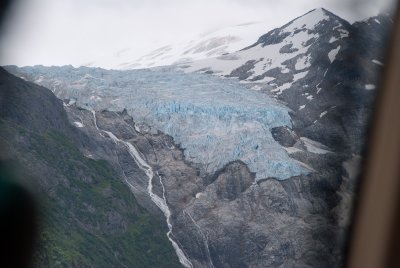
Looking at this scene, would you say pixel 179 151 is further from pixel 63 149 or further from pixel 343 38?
pixel 343 38

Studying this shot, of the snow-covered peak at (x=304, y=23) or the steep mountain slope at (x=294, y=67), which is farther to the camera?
the steep mountain slope at (x=294, y=67)

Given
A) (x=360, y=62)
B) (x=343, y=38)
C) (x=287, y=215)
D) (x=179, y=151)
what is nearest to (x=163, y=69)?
(x=179, y=151)

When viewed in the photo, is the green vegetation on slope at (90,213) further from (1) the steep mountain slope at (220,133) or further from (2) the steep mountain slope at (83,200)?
(1) the steep mountain slope at (220,133)

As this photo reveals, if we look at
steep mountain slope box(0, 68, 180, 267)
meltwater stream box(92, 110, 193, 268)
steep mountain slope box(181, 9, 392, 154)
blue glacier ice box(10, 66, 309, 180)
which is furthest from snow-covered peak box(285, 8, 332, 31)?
steep mountain slope box(0, 68, 180, 267)

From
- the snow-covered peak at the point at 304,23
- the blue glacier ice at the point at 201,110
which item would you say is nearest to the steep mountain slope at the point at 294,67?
the snow-covered peak at the point at 304,23

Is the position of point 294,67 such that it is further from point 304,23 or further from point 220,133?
point 220,133

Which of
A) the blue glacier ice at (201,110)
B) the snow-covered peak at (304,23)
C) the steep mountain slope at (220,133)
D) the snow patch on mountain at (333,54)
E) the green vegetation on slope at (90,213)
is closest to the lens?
the snow patch on mountain at (333,54)
